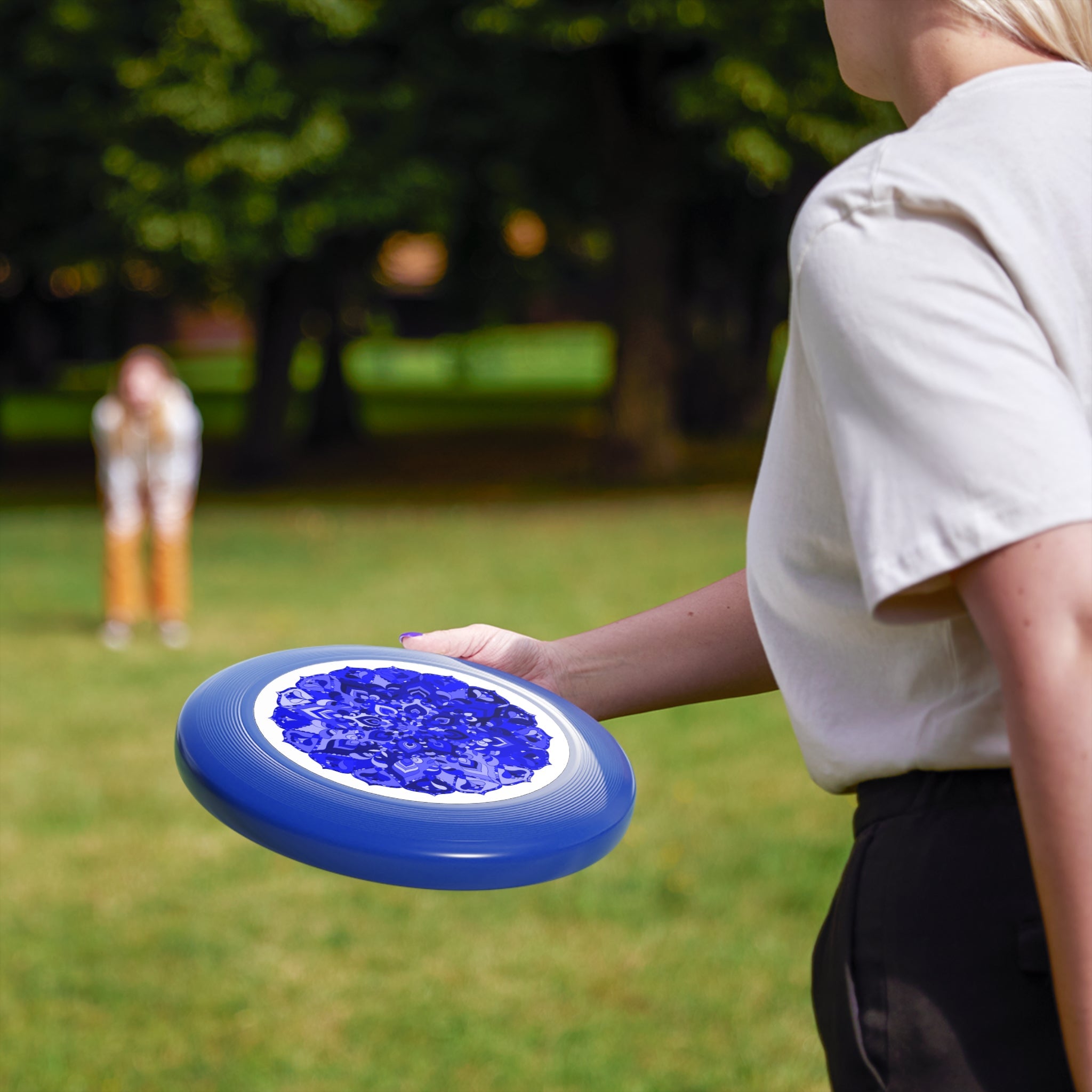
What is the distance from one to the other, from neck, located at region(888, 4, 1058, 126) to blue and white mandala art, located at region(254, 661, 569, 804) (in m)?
0.76

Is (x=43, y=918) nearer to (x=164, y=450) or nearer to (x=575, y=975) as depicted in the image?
(x=575, y=975)

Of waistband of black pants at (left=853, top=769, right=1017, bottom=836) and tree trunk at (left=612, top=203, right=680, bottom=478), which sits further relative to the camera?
tree trunk at (left=612, top=203, right=680, bottom=478)

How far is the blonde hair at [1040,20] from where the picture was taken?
114 cm

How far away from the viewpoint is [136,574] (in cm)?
957

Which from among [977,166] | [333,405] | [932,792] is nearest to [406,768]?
[932,792]

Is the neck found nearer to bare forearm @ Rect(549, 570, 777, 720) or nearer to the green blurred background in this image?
bare forearm @ Rect(549, 570, 777, 720)

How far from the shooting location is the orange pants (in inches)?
369

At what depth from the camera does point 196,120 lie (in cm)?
1462

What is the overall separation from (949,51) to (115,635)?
888cm

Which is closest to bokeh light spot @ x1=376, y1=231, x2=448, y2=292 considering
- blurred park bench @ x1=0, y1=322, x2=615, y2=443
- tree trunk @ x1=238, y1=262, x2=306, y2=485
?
blurred park bench @ x1=0, y1=322, x2=615, y2=443

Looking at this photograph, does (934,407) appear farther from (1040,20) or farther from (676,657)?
(676,657)

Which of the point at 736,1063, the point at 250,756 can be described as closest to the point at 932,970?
the point at 250,756

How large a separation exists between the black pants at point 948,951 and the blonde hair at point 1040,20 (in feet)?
2.00

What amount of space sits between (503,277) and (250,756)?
2206cm
